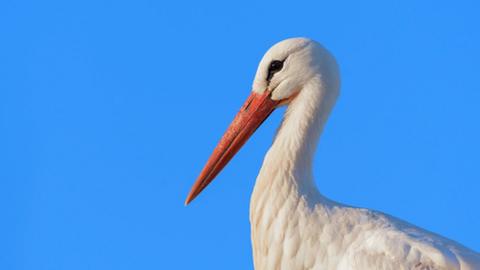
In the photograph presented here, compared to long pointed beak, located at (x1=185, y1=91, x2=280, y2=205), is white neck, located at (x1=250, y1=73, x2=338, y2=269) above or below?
below

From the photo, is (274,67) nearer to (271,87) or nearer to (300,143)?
(271,87)

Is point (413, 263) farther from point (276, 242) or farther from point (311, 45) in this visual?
point (311, 45)

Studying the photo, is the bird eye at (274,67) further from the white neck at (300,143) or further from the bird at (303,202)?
the white neck at (300,143)

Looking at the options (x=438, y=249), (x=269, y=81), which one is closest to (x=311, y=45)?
(x=269, y=81)

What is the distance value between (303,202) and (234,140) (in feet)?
2.34

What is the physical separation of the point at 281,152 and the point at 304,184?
8.8 inches

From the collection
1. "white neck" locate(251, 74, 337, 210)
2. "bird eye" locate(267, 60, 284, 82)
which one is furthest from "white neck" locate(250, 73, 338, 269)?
"bird eye" locate(267, 60, 284, 82)

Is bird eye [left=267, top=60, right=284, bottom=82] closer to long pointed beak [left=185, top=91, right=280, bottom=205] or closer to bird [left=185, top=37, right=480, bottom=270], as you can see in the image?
bird [left=185, top=37, right=480, bottom=270]

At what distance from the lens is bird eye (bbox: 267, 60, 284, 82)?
877 centimetres

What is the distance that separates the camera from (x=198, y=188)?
8953 mm

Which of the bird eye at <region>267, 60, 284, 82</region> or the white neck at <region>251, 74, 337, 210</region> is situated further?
the bird eye at <region>267, 60, 284, 82</region>

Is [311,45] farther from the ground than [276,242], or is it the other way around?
[311,45]

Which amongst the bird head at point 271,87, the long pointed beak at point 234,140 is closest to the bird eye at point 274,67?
the bird head at point 271,87

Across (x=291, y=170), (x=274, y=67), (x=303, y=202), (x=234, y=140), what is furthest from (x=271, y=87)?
(x=303, y=202)
